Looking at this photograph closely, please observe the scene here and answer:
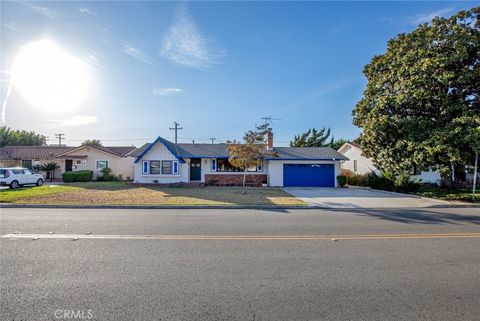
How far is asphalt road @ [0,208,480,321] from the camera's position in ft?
10.8

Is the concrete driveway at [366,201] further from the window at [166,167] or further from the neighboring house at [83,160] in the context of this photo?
the neighboring house at [83,160]

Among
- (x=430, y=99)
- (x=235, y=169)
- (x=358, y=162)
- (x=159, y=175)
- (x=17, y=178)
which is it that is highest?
(x=430, y=99)

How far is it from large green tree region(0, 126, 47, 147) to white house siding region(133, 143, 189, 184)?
46.1m

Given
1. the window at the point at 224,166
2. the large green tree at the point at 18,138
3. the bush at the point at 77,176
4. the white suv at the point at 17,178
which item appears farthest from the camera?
the large green tree at the point at 18,138

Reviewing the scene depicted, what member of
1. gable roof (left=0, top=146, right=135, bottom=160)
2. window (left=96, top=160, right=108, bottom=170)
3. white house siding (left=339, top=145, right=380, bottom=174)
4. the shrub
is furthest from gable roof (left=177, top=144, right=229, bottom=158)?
white house siding (left=339, top=145, right=380, bottom=174)

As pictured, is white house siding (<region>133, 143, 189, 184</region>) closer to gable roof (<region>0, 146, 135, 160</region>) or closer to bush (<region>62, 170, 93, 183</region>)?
bush (<region>62, 170, 93, 183</region>)

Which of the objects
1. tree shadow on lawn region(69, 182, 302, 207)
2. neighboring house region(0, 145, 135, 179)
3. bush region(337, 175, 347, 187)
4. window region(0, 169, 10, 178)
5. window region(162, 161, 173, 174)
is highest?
neighboring house region(0, 145, 135, 179)

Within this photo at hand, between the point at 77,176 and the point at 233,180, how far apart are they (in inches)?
637

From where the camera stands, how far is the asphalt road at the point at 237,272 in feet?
10.8

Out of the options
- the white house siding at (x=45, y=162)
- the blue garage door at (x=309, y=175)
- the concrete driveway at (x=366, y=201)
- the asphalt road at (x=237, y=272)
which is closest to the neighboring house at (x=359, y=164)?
the blue garage door at (x=309, y=175)

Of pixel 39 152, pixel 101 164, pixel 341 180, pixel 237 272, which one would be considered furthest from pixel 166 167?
pixel 237 272

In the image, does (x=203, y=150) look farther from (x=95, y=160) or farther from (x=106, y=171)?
(x=95, y=160)

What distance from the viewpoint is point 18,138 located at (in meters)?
58.1

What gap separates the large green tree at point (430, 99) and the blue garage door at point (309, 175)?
17.9 feet
